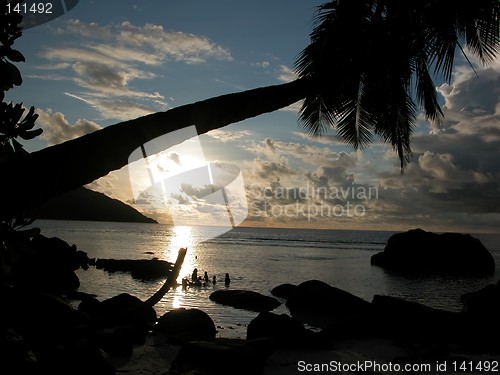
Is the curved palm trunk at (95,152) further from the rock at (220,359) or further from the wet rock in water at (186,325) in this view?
the wet rock in water at (186,325)

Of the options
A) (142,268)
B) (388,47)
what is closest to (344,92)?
(388,47)

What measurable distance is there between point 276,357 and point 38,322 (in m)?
4.64

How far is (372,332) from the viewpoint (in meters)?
11.2

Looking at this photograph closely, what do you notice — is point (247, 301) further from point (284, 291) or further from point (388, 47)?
point (388, 47)

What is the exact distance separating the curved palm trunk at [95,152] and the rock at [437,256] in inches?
1680

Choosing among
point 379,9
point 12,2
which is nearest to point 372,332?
point 379,9

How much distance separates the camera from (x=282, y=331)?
1030cm

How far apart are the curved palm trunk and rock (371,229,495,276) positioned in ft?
140

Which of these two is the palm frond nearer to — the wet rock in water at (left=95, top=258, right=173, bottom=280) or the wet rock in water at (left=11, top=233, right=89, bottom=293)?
the wet rock in water at (left=11, top=233, right=89, bottom=293)

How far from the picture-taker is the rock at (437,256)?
44188 millimetres

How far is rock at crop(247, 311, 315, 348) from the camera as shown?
9.80 meters

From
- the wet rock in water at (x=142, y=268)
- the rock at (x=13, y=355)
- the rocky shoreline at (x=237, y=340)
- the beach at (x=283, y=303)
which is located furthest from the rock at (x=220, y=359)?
the wet rock in water at (x=142, y=268)

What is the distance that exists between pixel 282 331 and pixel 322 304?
293 inches

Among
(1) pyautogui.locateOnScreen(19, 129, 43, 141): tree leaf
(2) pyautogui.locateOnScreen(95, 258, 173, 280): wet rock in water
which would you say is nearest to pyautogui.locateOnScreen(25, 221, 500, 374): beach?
(2) pyautogui.locateOnScreen(95, 258, 173, 280): wet rock in water
